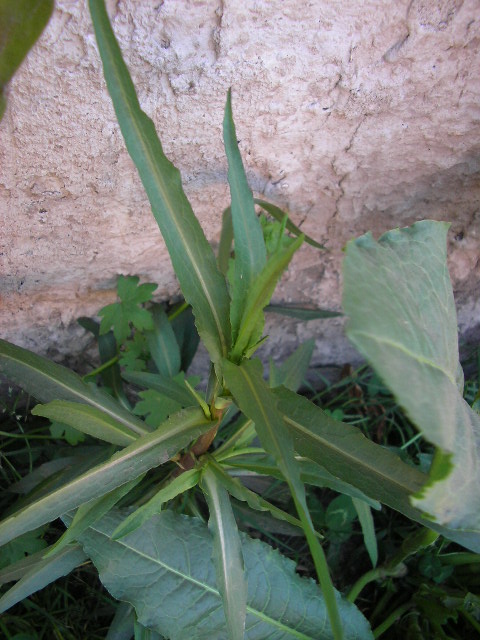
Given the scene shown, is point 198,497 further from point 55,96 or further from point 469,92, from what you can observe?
point 469,92

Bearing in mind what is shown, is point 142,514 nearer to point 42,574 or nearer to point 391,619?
point 42,574

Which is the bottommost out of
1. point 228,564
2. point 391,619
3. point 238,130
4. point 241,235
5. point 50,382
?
point 391,619

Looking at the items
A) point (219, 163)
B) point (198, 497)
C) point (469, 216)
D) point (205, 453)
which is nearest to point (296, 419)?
point (205, 453)

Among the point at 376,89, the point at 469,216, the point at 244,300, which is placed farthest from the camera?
the point at 469,216

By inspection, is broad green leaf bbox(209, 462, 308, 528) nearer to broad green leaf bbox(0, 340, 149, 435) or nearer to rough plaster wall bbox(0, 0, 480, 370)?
broad green leaf bbox(0, 340, 149, 435)

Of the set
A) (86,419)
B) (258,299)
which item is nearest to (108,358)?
(86,419)

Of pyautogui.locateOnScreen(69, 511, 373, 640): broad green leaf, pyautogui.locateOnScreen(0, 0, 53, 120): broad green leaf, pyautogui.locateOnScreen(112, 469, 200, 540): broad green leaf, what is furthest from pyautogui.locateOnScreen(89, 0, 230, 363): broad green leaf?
pyautogui.locateOnScreen(69, 511, 373, 640): broad green leaf

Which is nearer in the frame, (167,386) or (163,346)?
(167,386)
